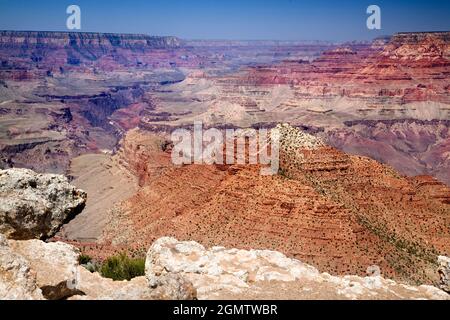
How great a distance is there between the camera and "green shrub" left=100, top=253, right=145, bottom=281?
30.0 meters

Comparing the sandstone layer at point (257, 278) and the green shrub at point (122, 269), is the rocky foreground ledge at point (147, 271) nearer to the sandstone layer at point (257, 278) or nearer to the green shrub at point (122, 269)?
the sandstone layer at point (257, 278)

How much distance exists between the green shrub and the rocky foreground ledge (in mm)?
5187

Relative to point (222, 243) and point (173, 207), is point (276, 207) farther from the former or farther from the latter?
point (173, 207)

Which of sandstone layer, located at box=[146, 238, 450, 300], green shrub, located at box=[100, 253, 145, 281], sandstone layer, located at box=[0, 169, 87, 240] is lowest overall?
green shrub, located at box=[100, 253, 145, 281]

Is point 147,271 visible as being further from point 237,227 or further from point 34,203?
point 237,227

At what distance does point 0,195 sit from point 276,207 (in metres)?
25.4

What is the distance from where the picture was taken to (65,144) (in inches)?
6929

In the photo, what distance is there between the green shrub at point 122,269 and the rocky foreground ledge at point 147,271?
17.0 feet

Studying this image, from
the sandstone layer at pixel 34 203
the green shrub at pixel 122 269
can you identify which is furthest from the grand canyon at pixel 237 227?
the green shrub at pixel 122 269

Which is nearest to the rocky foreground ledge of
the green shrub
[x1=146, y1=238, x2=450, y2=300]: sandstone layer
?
[x1=146, y1=238, x2=450, y2=300]: sandstone layer

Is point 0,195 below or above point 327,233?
above

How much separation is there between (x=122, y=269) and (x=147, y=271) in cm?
690

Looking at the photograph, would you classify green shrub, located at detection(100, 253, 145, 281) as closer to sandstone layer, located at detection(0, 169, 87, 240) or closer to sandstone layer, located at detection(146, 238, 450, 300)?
sandstone layer, located at detection(146, 238, 450, 300)
